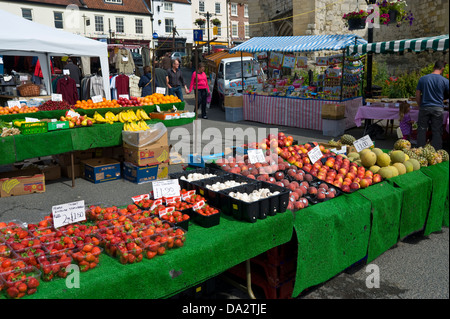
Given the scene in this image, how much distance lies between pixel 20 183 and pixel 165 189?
13.8ft

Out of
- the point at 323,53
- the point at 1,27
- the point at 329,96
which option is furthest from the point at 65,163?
the point at 323,53

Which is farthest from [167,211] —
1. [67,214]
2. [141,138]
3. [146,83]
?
[146,83]

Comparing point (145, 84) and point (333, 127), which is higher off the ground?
point (145, 84)

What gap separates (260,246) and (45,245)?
1505mm

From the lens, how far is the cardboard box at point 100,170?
275 inches

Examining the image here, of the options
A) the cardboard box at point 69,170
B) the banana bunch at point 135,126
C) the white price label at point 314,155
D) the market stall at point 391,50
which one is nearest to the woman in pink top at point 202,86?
the market stall at point 391,50

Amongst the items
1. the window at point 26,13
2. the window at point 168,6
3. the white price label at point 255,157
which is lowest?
the white price label at point 255,157

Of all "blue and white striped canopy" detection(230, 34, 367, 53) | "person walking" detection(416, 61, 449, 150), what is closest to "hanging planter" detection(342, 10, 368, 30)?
"blue and white striped canopy" detection(230, 34, 367, 53)

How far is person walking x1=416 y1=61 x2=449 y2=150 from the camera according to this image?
7230mm

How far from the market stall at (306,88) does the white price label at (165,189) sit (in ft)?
27.0

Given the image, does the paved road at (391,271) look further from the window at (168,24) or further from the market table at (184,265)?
the window at (168,24)

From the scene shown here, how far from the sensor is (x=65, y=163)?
24.3 feet

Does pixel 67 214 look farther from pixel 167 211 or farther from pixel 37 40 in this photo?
pixel 37 40

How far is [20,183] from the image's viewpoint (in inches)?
252
